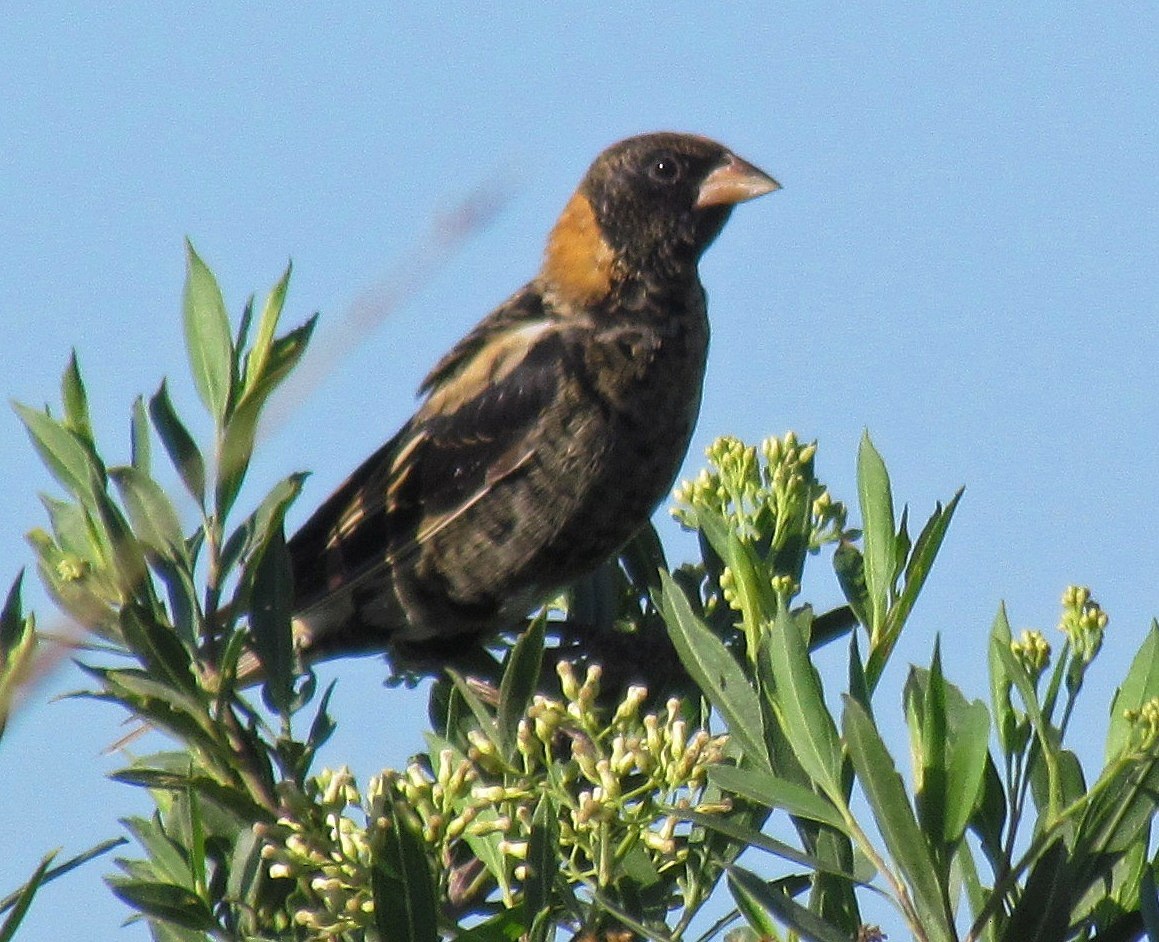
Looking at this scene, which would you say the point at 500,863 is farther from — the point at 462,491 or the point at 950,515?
the point at 462,491

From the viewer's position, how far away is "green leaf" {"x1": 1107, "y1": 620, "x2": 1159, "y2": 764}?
6.35 feet

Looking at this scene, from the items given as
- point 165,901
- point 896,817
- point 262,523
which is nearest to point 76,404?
point 262,523

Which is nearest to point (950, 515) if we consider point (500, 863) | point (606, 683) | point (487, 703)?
point (500, 863)

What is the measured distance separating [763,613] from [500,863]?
1.40ft

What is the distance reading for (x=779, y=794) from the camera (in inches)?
72.3

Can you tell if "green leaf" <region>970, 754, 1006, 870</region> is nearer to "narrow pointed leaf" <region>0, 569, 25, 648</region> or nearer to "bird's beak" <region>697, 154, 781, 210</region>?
"narrow pointed leaf" <region>0, 569, 25, 648</region>

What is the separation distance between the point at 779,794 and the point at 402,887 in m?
0.39

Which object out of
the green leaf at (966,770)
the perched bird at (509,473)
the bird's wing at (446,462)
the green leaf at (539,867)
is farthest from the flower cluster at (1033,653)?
the bird's wing at (446,462)

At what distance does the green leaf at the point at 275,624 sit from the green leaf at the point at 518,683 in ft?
1.29

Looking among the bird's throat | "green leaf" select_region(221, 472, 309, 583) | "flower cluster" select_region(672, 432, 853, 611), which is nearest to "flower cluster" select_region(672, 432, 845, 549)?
"flower cluster" select_region(672, 432, 853, 611)

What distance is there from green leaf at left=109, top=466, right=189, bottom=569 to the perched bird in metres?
1.97

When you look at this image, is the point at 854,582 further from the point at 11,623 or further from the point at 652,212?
the point at 652,212

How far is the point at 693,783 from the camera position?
75.9 inches

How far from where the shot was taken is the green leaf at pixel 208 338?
7.81 feet
